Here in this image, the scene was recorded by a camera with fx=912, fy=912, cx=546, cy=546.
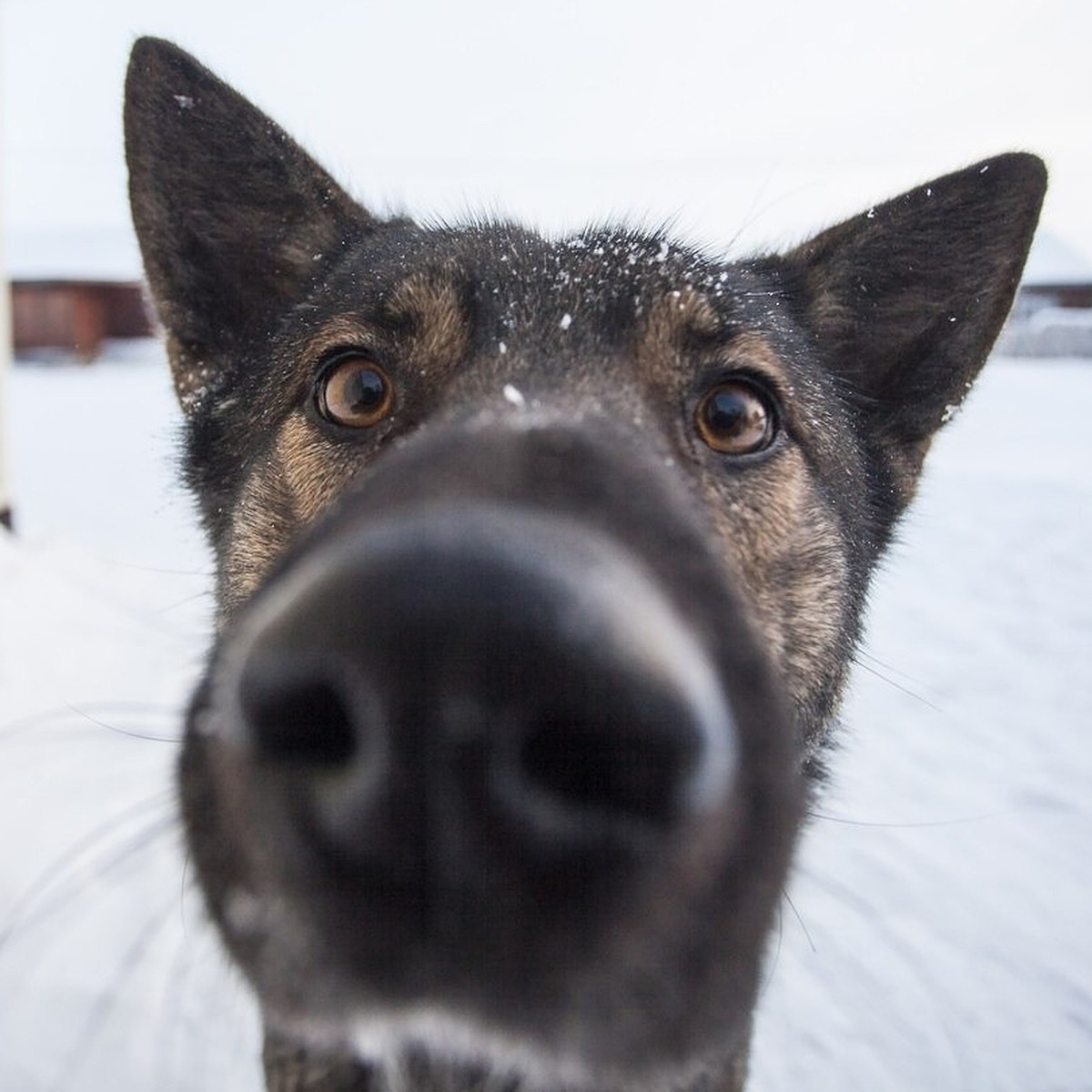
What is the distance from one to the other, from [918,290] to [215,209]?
2.02 meters

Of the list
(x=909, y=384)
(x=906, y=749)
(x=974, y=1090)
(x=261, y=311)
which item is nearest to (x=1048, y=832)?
(x=906, y=749)

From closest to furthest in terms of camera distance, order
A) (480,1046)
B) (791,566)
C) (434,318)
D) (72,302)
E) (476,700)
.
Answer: (476,700), (480,1046), (434,318), (791,566), (72,302)

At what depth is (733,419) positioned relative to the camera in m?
2.02

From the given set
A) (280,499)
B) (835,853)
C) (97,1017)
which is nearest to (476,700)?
(280,499)

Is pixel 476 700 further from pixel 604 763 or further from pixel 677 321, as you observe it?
pixel 677 321

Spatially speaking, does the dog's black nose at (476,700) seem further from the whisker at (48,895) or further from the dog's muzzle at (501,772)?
the whisker at (48,895)

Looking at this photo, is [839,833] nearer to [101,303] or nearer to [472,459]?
[472,459]

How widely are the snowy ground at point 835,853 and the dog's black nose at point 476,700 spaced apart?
2.37ft

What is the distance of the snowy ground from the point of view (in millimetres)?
2846

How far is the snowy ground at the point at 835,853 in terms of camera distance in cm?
285

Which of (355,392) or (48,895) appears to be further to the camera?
(48,895)

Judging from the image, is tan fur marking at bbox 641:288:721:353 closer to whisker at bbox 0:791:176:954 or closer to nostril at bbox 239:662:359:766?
nostril at bbox 239:662:359:766

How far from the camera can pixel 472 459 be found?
1063mm

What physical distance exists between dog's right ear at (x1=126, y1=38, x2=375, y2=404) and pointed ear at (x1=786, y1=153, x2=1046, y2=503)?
144cm
